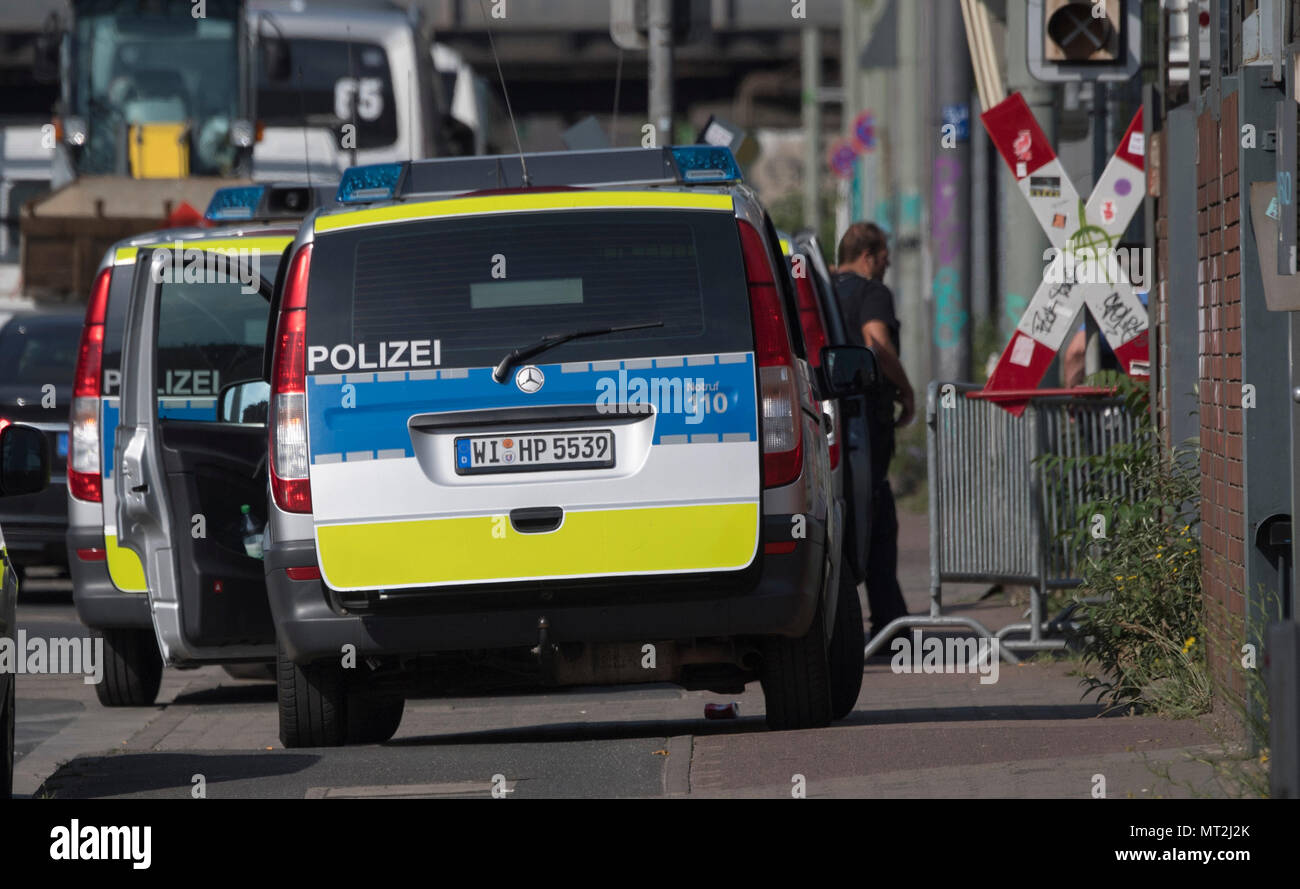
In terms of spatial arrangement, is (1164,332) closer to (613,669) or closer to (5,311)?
(613,669)

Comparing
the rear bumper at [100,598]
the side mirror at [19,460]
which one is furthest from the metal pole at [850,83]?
the side mirror at [19,460]

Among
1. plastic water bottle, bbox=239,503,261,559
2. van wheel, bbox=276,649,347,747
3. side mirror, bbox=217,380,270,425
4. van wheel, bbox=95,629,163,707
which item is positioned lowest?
van wheel, bbox=95,629,163,707

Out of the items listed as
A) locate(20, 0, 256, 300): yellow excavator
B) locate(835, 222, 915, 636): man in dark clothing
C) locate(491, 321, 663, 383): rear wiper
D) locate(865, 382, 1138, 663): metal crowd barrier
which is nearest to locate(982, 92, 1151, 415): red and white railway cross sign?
locate(865, 382, 1138, 663): metal crowd barrier

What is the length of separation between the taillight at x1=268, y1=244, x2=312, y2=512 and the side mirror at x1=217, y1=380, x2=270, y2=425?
1839mm

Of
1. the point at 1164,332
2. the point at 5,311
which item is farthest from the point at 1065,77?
the point at 5,311

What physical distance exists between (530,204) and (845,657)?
2.26 metres

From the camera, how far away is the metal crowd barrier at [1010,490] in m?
11.1

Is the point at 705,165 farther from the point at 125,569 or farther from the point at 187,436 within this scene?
the point at 125,569

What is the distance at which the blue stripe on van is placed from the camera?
24.4 ft

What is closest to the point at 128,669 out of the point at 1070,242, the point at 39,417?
the point at 39,417

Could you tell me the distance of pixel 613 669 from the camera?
785 cm

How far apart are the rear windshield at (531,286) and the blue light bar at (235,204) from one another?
3279 mm

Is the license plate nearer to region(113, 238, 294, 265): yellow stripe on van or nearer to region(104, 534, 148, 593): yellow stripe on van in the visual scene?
region(113, 238, 294, 265): yellow stripe on van
